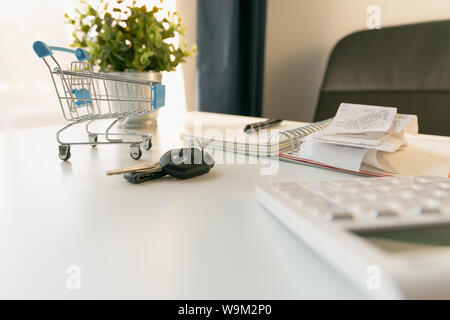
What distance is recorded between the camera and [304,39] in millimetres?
2012

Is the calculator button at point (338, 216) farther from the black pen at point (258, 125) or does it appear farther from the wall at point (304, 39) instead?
the wall at point (304, 39)

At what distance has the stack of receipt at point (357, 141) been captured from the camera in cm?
54

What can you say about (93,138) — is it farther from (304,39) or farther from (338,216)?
(304,39)

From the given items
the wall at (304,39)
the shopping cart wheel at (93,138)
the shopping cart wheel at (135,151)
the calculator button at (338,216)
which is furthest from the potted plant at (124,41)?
the wall at (304,39)

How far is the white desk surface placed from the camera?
249mm

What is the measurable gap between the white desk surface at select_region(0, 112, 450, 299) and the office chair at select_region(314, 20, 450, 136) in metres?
1.13

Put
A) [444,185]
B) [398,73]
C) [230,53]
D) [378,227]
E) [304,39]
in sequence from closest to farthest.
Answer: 1. [378,227]
2. [444,185]
3. [398,73]
4. [230,53]
5. [304,39]

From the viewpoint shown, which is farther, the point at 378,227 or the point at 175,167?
the point at 175,167

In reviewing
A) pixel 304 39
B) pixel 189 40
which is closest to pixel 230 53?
pixel 189 40

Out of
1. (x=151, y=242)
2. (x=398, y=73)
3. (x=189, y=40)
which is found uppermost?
(x=189, y=40)

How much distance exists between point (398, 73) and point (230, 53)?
0.79m

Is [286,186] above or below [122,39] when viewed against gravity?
below

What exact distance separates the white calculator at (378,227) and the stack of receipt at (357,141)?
0.13m
